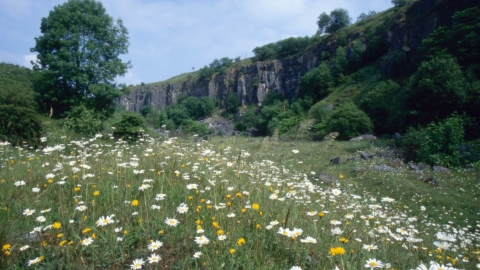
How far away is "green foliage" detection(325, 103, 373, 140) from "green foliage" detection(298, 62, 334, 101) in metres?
29.3

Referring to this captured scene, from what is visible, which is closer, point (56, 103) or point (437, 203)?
point (437, 203)

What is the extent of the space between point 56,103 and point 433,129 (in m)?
25.9

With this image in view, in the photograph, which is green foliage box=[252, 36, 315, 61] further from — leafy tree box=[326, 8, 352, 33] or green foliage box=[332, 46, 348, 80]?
green foliage box=[332, 46, 348, 80]

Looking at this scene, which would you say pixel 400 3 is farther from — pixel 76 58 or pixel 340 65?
pixel 76 58

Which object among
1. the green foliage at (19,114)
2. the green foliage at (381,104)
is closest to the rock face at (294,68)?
the green foliage at (381,104)

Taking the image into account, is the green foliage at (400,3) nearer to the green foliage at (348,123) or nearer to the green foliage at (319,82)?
the green foliage at (319,82)

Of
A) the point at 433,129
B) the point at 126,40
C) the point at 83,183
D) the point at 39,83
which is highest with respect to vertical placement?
the point at 126,40

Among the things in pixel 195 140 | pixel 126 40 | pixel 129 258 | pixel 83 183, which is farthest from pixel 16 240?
pixel 126 40

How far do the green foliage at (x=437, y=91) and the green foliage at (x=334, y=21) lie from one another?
6636 centimetres

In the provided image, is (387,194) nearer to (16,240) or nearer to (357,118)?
(16,240)

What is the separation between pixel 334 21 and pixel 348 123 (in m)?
64.9

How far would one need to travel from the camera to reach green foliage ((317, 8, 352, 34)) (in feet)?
285

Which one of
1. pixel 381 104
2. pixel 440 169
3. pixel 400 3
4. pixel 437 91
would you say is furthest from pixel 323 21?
pixel 440 169

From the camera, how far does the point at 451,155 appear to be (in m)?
16.6
